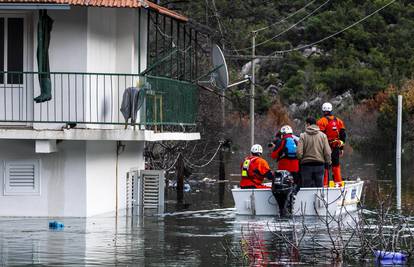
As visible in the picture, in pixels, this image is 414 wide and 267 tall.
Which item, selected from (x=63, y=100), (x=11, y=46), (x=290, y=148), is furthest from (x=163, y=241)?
(x=290, y=148)

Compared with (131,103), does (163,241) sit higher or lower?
lower

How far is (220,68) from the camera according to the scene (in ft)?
94.9

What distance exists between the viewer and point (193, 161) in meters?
37.4

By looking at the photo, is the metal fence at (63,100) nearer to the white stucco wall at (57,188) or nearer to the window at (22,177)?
the white stucco wall at (57,188)

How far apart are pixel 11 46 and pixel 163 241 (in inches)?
240

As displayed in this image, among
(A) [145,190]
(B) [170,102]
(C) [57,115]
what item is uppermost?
(B) [170,102]

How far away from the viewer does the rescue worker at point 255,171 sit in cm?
2508

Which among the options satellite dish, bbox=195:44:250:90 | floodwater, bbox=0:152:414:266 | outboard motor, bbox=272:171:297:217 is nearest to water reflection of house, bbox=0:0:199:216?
floodwater, bbox=0:152:414:266

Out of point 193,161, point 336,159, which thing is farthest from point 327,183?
point 193,161

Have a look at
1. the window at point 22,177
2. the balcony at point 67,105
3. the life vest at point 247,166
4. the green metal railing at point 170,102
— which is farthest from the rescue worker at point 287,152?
the window at point 22,177

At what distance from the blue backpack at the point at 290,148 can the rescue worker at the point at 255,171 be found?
2.60ft

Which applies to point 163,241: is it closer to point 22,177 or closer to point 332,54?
point 22,177

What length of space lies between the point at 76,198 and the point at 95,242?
3.96 m

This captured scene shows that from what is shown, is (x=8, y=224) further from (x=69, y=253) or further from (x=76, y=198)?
(x=69, y=253)
